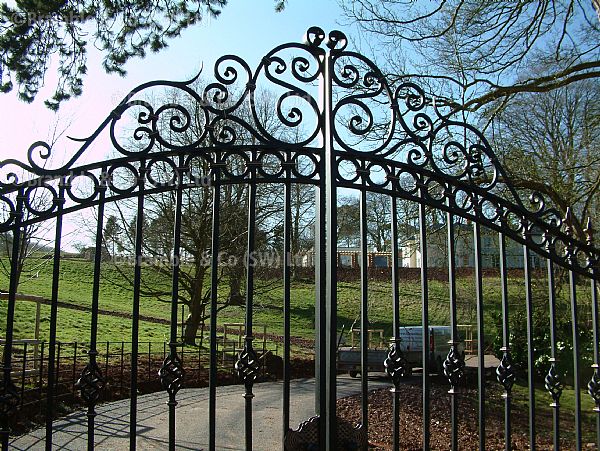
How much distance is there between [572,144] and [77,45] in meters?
7.90

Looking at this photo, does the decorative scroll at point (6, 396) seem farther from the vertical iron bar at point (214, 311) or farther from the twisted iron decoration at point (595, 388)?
the twisted iron decoration at point (595, 388)

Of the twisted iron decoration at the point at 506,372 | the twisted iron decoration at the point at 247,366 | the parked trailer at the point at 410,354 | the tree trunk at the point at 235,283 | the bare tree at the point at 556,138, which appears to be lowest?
the parked trailer at the point at 410,354

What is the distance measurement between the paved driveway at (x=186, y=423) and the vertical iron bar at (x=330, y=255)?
4.69 m

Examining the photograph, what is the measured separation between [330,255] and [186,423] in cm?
659

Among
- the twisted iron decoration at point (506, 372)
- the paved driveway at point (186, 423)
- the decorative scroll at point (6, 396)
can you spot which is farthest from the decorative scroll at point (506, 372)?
the paved driveway at point (186, 423)

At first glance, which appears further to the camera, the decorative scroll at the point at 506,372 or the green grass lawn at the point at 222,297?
the green grass lawn at the point at 222,297

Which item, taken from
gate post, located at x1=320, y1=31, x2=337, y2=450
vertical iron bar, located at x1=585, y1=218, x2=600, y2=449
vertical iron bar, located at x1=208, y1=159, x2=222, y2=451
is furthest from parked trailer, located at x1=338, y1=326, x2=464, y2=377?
vertical iron bar, located at x1=208, y1=159, x2=222, y2=451

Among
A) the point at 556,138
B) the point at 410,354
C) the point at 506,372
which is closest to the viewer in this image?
the point at 506,372

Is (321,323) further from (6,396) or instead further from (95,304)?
(6,396)

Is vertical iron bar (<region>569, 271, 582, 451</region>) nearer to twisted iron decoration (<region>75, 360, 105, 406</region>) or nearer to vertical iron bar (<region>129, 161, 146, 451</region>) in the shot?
vertical iron bar (<region>129, 161, 146, 451</region>)

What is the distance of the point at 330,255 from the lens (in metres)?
3.06

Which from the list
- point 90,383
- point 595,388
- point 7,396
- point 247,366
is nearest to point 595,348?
point 595,388

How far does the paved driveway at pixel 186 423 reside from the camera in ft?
23.6

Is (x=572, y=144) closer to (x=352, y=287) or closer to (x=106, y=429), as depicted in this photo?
(x=352, y=287)
